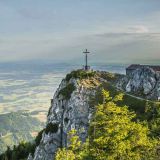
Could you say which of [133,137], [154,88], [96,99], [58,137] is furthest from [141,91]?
[133,137]

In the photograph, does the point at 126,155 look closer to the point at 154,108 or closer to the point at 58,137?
the point at 154,108

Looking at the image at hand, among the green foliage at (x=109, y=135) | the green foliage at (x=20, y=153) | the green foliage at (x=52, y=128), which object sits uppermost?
the green foliage at (x=109, y=135)

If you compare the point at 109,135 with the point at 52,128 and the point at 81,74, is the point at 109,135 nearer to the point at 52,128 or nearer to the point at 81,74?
the point at 52,128

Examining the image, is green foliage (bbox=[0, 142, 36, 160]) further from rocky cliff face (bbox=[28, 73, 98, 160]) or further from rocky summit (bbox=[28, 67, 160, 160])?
rocky cliff face (bbox=[28, 73, 98, 160])

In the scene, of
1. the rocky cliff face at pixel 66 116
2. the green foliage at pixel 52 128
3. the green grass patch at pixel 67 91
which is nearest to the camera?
the rocky cliff face at pixel 66 116

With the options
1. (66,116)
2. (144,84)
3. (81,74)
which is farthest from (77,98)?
(144,84)

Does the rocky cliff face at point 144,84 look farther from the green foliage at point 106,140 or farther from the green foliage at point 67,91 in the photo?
the green foliage at point 106,140

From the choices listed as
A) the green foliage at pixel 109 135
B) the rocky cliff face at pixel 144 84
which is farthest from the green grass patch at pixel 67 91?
the green foliage at pixel 109 135
